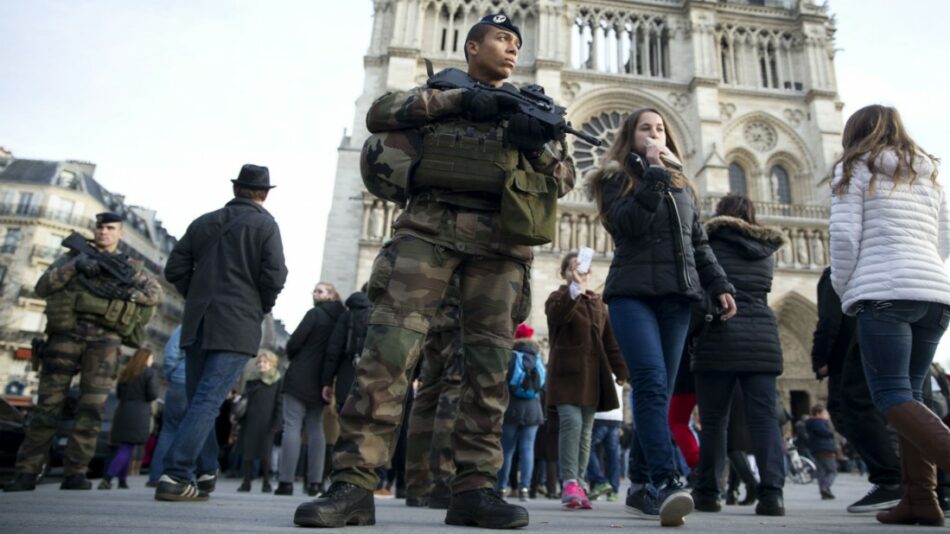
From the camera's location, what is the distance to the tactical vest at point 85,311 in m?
4.13

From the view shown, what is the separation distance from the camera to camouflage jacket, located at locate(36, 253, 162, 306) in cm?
412

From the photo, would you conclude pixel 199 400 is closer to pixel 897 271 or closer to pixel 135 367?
pixel 135 367

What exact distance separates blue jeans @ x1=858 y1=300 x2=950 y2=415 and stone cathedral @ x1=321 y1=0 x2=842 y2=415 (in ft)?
44.2

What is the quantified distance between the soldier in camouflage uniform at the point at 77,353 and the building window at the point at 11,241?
85.7 feet

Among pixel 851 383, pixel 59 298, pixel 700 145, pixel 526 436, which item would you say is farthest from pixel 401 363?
pixel 700 145

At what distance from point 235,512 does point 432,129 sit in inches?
67.5

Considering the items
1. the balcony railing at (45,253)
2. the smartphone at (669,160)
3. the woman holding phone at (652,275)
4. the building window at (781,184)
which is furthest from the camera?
the balcony railing at (45,253)

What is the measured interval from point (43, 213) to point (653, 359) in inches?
1175

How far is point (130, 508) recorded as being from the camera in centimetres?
256

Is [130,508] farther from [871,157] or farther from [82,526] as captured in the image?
[871,157]

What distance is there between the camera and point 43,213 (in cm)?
2594

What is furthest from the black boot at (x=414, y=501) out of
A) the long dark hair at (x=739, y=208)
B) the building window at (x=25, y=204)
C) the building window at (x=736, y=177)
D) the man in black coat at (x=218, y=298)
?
the building window at (x=25, y=204)

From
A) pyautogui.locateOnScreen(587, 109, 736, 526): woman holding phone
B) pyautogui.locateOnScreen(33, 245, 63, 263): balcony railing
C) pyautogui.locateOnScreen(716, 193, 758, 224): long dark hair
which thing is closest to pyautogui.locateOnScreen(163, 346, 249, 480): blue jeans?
pyautogui.locateOnScreen(587, 109, 736, 526): woman holding phone

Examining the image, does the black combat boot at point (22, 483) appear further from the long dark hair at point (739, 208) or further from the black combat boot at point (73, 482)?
the long dark hair at point (739, 208)
